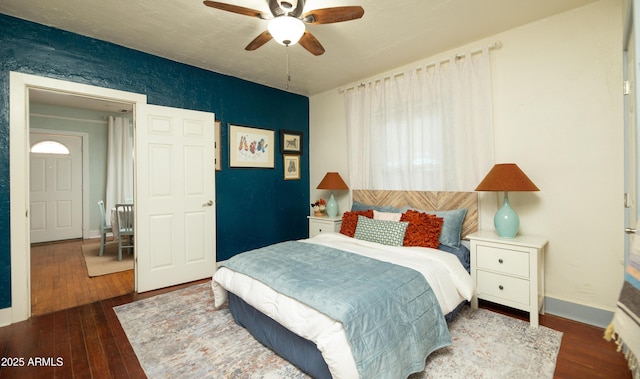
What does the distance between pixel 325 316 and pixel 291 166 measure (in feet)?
10.5

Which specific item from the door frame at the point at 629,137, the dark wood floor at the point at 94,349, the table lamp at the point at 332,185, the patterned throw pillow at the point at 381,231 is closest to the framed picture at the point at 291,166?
the table lamp at the point at 332,185

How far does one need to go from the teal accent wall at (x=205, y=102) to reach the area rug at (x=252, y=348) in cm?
129

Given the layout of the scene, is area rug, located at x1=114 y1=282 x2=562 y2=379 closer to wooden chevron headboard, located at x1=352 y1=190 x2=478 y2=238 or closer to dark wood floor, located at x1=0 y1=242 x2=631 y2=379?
dark wood floor, located at x1=0 y1=242 x2=631 y2=379

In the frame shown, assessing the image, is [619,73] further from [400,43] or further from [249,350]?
[249,350]

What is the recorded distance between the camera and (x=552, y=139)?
8.25 ft

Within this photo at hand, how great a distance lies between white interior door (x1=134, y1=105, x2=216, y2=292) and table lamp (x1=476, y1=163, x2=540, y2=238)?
3.04 meters

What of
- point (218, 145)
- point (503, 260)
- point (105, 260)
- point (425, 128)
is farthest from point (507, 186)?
point (105, 260)

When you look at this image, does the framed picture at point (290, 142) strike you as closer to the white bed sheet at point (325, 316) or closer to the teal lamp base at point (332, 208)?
the teal lamp base at point (332, 208)

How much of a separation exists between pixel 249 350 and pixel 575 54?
11.5ft

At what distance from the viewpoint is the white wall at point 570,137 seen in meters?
2.25

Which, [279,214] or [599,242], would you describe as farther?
[279,214]

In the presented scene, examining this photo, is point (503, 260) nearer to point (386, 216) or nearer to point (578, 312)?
point (578, 312)

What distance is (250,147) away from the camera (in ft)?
13.2

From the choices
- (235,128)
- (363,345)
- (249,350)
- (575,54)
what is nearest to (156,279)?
(249,350)
